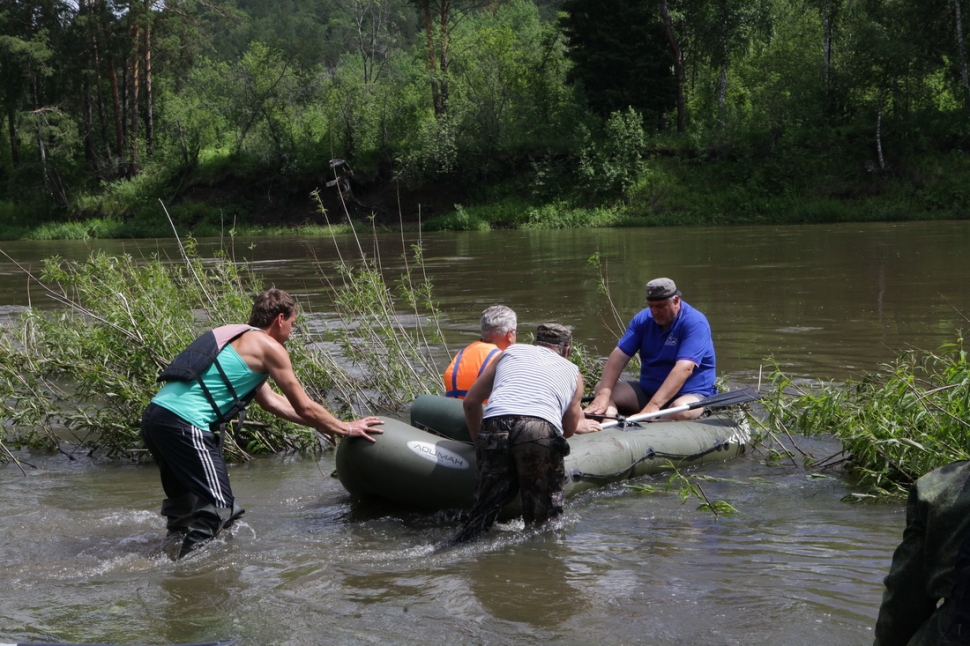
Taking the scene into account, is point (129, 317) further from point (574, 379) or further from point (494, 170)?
point (494, 170)

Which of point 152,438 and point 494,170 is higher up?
point 494,170

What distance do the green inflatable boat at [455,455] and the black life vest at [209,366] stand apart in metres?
0.90

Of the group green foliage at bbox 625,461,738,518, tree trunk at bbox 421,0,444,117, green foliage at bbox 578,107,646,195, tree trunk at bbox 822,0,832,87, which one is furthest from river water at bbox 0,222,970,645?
tree trunk at bbox 421,0,444,117

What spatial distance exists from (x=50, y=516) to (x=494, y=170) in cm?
3454

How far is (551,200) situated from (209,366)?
3320cm

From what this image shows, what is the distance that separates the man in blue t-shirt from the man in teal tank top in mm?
2668

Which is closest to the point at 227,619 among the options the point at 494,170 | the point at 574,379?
the point at 574,379

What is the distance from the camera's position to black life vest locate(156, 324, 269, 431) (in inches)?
187

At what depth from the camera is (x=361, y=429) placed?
17.8ft

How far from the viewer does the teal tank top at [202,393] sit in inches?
187

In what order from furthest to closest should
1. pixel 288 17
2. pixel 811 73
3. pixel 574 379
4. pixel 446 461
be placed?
pixel 288 17 → pixel 811 73 → pixel 446 461 → pixel 574 379

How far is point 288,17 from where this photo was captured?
89625 mm

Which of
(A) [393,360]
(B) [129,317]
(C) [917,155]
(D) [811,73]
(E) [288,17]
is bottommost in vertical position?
(A) [393,360]

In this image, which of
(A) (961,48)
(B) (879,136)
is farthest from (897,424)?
(A) (961,48)
